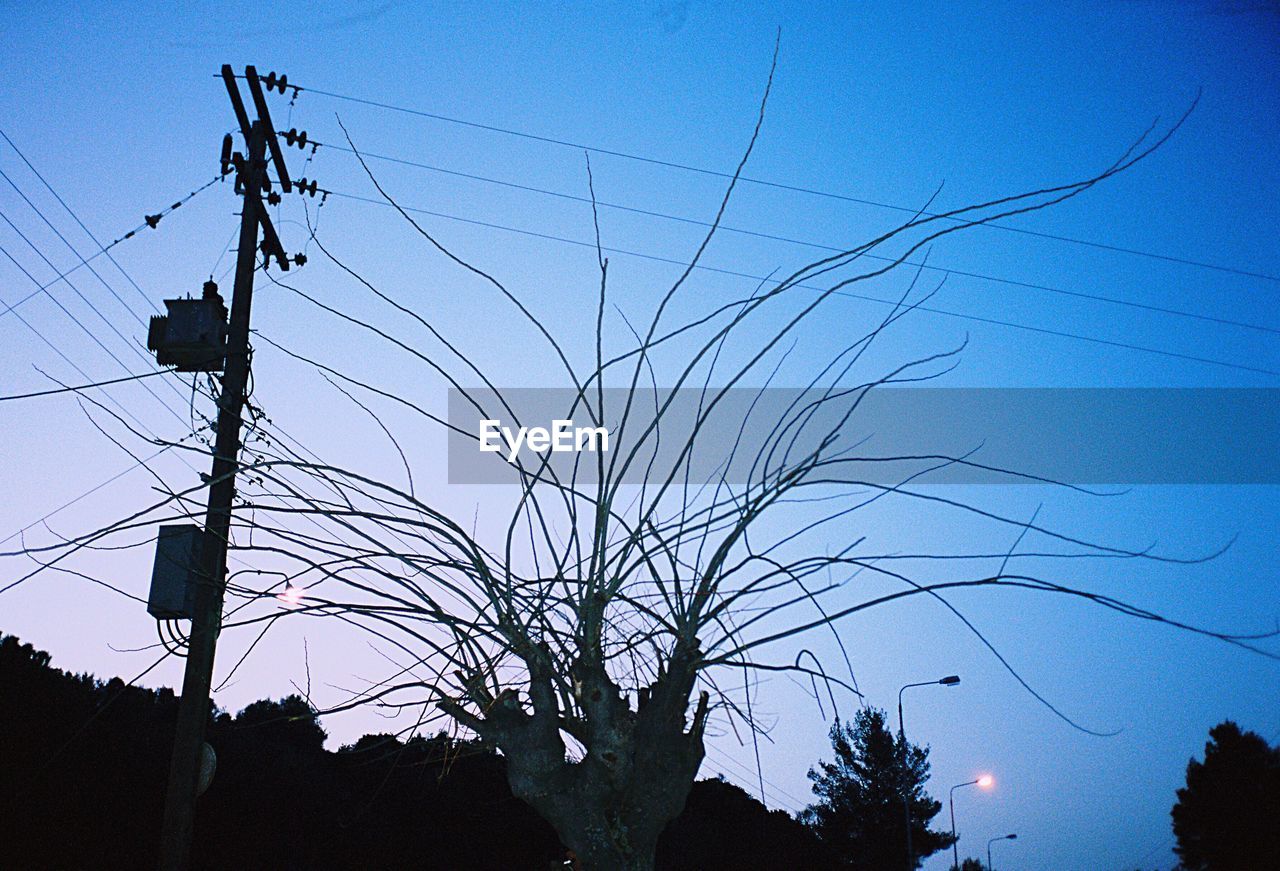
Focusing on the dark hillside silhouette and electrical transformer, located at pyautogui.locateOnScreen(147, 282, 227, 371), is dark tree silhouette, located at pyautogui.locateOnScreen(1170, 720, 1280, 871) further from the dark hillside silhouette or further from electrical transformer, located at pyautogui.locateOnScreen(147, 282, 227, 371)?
electrical transformer, located at pyautogui.locateOnScreen(147, 282, 227, 371)

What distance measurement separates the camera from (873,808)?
Result: 1964 inches

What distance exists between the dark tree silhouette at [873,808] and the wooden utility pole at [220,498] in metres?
43.9

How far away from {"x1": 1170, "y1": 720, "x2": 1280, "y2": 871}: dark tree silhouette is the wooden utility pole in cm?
5442

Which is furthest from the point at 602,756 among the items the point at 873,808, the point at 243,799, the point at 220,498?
the point at 873,808

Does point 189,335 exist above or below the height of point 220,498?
A: above

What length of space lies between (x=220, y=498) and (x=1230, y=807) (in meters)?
61.4

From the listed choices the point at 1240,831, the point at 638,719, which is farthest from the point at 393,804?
the point at 1240,831

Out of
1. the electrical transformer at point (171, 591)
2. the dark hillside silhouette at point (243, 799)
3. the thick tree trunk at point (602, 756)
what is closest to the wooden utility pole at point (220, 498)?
the electrical transformer at point (171, 591)

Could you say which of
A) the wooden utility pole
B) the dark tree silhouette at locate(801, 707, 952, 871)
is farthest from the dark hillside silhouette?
the dark tree silhouette at locate(801, 707, 952, 871)

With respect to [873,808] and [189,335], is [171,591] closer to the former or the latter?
[189,335]

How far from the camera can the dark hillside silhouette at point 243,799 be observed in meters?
10.7

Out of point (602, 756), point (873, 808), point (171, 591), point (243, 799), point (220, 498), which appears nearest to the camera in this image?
point (602, 756)

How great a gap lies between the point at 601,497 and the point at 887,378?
109cm

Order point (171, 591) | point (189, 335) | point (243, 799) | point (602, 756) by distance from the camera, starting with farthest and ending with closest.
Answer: point (243, 799)
point (189, 335)
point (171, 591)
point (602, 756)
